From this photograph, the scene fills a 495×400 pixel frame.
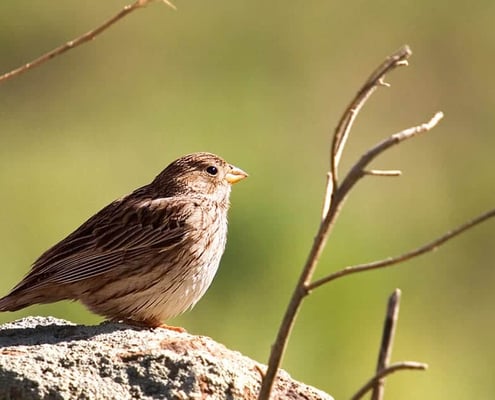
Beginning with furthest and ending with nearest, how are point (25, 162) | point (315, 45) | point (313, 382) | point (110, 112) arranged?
1. point (315, 45)
2. point (110, 112)
3. point (25, 162)
4. point (313, 382)

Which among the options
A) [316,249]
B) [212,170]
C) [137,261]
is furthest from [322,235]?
[212,170]

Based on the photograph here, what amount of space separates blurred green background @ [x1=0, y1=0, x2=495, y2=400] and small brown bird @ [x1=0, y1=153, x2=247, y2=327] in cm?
292

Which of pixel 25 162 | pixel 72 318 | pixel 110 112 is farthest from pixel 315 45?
pixel 72 318

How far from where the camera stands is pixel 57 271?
23.7 feet

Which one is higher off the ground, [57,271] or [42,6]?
[42,6]

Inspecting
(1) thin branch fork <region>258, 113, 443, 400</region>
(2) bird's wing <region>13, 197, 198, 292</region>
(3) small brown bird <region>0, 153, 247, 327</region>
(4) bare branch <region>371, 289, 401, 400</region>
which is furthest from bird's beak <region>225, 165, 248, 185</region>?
(4) bare branch <region>371, 289, 401, 400</region>

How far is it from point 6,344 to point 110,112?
10.7 meters

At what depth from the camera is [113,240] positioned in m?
7.57

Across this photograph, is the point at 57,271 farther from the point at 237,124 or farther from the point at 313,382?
the point at 237,124

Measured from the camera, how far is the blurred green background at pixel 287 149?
1215 centimetres

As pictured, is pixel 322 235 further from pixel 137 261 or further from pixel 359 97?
pixel 137 261

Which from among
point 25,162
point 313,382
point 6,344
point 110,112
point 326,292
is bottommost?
point 6,344

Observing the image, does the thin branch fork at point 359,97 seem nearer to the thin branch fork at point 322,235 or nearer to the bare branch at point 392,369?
the thin branch fork at point 322,235

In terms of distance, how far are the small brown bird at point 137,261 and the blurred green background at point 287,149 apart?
2.92 meters
